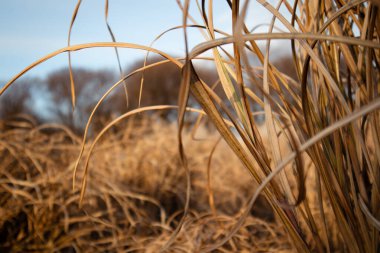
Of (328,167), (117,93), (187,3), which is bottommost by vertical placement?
(117,93)

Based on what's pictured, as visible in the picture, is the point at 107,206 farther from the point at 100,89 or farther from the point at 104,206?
the point at 100,89

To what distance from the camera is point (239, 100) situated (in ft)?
1.17

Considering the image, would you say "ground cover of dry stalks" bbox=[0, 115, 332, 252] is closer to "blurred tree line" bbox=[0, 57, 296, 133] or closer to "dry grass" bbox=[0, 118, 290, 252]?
"dry grass" bbox=[0, 118, 290, 252]

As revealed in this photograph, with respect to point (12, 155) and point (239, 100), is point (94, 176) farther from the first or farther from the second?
point (239, 100)

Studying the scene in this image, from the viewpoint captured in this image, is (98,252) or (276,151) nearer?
(276,151)

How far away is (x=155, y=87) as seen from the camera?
10156 mm

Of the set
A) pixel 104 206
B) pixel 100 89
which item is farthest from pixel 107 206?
pixel 100 89

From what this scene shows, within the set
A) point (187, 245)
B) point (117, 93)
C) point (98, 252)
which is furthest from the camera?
point (117, 93)

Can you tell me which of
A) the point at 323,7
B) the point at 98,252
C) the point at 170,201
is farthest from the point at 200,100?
the point at 170,201

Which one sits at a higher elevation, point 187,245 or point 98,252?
point 187,245

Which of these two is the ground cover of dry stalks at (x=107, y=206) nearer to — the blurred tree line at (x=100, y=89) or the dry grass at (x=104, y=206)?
the dry grass at (x=104, y=206)

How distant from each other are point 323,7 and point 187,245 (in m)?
0.45

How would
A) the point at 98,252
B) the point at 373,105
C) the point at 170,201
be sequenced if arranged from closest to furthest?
the point at 373,105 → the point at 98,252 → the point at 170,201

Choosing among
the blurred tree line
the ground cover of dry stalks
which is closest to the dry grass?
the ground cover of dry stalks
